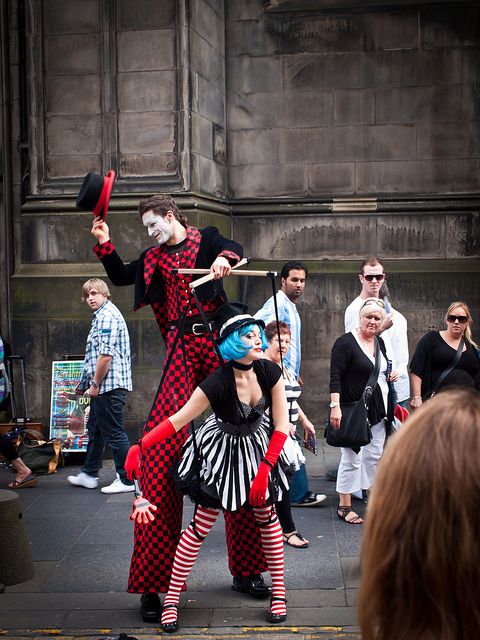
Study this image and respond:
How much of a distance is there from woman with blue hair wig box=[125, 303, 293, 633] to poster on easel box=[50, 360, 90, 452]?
14.3 ft

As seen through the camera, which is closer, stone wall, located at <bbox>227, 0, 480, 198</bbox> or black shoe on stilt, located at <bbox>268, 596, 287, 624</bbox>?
black shoe on stilt, located at <bbox>268, 596, 287, 624</bbox>

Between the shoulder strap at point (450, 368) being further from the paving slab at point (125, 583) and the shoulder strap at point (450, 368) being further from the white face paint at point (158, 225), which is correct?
the white face paint at point (158, 225)

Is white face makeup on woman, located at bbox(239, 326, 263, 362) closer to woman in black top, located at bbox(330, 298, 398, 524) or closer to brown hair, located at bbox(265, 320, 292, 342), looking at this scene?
brown hair, located at bbox(265, 320, 292, 342)

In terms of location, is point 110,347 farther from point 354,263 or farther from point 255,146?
point 255,146

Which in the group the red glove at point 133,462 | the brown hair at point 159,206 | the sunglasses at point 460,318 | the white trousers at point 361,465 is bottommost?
the white trousers at point 361,465

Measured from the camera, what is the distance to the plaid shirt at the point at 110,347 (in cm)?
830

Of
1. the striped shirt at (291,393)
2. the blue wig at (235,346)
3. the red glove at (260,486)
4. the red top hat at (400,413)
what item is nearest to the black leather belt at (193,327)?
the blue wig at (235,346)

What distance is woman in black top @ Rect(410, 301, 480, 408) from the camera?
763 cm

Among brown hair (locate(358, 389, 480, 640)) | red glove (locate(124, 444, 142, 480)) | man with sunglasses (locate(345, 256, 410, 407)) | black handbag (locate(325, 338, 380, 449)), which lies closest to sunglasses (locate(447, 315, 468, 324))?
man with sunglasses (locate(345, 256, 410, 407))

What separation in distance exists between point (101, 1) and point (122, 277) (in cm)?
519

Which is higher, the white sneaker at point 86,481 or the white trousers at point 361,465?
the white trousers at point 361,465

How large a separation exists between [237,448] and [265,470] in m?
0.23

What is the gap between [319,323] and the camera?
1078 cm

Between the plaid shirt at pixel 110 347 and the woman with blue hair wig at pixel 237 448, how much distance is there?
300cm
